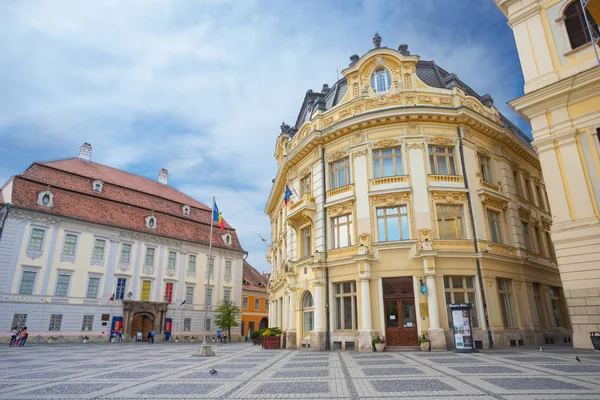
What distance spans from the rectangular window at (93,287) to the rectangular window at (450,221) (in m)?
33.6

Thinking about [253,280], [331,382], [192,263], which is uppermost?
[192,263]

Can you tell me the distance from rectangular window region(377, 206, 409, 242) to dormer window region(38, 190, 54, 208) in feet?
103

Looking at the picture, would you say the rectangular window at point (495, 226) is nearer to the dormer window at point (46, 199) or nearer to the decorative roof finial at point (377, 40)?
the decorative roof finial at point (377, 40)

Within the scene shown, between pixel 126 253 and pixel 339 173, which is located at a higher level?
pixel 339 173

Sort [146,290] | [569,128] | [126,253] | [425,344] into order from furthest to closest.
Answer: [146,290], [126,253], [425,344], [569,128]

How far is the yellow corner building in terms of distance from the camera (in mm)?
A: 19500

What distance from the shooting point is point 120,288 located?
128 feet

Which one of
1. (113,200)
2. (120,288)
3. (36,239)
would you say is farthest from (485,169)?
(36,239)

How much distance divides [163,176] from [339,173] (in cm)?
3839

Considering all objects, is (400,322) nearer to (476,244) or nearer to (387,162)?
(476,244)

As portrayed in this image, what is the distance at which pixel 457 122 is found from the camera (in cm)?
2211

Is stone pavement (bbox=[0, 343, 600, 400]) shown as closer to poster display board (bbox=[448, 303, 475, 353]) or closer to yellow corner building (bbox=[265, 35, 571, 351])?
poster display board (bbox=[448, 303, 475, 353])

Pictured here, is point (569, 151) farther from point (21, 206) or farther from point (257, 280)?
point (257, 280)

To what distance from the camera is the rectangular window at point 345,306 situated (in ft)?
67.2
